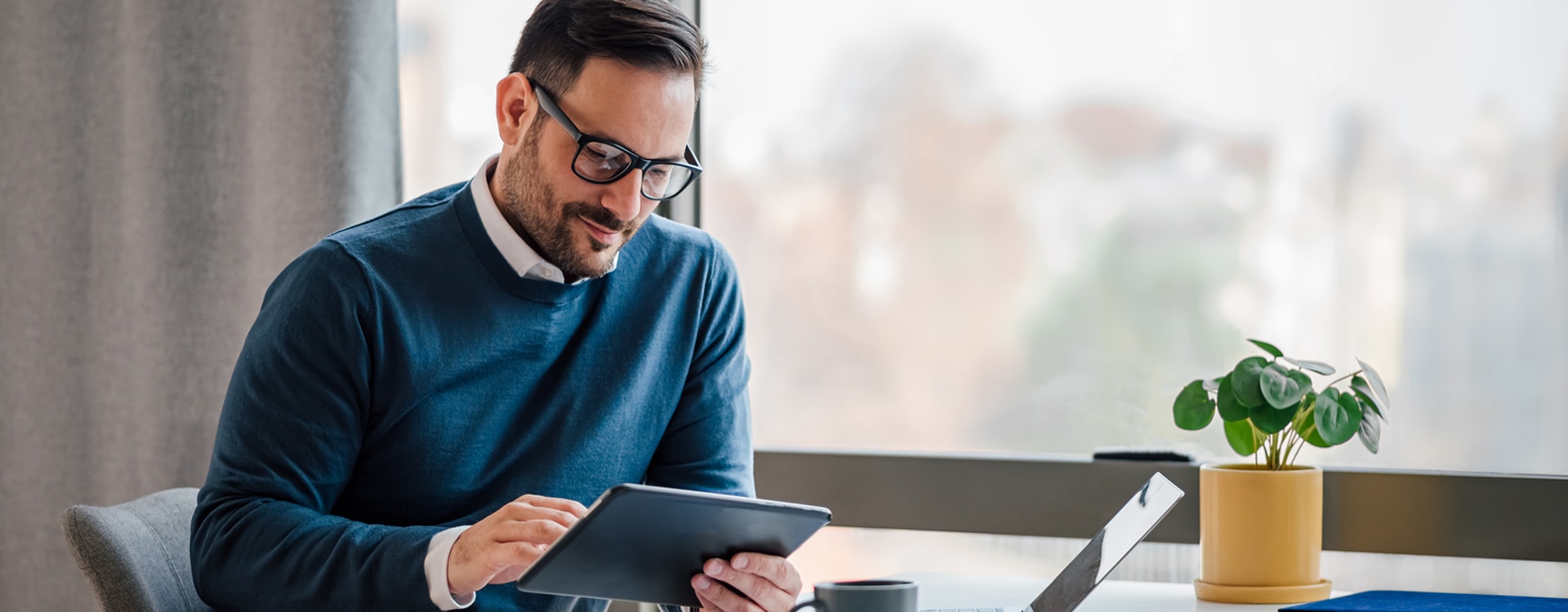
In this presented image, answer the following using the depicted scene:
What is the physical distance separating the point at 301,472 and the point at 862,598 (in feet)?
1.96

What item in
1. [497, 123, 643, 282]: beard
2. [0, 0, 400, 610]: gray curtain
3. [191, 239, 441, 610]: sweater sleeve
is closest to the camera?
[191, 239, 441, 610]: sweater sleeve

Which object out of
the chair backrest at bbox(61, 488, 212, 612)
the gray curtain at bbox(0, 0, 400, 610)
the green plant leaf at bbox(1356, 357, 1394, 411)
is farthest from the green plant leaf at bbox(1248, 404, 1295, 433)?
the gray curtain at bbox(0, 0, 400, 610)

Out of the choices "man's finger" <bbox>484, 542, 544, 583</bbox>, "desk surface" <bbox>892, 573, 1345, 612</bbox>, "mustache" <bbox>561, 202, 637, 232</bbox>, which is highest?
"mustache" <bbox>561, 202, 637, 232</bbox>

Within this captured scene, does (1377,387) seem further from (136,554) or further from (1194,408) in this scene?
(136,554)

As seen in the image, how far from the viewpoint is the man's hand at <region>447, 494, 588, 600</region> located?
3.83 feet

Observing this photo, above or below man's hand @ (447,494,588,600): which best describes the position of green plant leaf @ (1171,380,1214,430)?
above

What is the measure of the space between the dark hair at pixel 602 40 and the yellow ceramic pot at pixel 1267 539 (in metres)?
0.81

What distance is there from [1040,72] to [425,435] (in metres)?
1.07

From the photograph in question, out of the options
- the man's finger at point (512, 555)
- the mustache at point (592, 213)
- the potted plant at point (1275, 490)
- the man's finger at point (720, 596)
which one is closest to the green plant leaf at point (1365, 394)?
the potted plant at point (1275, 490)

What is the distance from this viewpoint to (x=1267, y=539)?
155 cm

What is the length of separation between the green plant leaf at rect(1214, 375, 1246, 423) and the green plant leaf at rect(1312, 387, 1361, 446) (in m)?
0.08

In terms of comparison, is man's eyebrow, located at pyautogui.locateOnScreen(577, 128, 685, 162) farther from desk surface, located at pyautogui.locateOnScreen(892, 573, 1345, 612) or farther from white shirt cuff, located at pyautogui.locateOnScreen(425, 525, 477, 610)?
desk surface, located at pyautogui.locateOnScreen(892, 573, 1345, 612)

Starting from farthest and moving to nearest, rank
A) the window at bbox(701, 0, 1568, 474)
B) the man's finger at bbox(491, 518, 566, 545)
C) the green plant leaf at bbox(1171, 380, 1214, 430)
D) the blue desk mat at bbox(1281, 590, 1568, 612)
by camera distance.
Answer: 1. the window at bbox(701, 0, 1568, 474)
2. the green plant leaf at bbox(1171, 380, 1214, 430)
3. the blue desk mat at bbox(1281, 590, 1568, 612)
4. the man's finger at bbox(491, 518, 566, 545)

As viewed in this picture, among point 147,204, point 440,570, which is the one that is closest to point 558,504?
point 440,570
